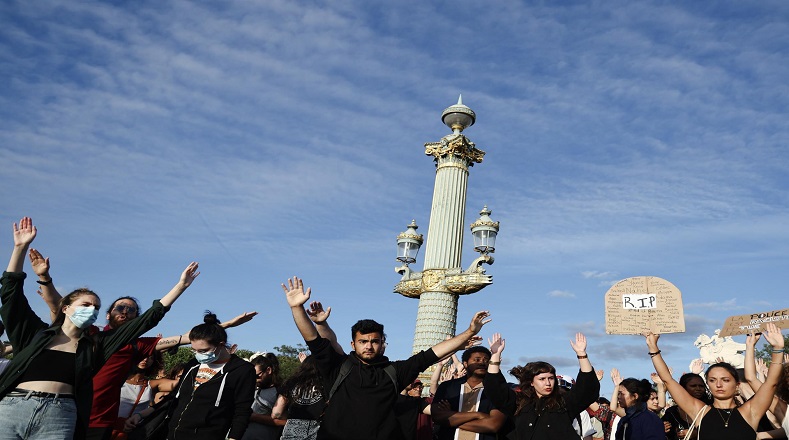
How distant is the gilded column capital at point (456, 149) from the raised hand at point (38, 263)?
17.3 meters

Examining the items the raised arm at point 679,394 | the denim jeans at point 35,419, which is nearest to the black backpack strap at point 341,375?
the denim jeans at point 35,419

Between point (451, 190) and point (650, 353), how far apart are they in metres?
15.4

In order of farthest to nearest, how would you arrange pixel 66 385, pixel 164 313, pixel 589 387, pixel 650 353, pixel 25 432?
pixel 650 353, pixel 589 387, pixel 164 313, pixel 66 385, pixel 25 432

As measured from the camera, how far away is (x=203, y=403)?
5148 millimetres

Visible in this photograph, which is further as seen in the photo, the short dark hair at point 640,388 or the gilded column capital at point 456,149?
the gilded column capital at point 456,149

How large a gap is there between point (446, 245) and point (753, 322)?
45.7 feet

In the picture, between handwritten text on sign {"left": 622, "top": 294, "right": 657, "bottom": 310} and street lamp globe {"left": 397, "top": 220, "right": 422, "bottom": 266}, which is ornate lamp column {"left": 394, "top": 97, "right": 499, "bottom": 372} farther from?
handwritten text on sign {"left": 622, "top": 294, "right": 657, "bottom": 310}

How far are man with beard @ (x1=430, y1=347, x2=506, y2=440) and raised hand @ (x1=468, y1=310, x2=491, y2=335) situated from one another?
2.42 ft

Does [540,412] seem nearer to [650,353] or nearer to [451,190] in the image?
[650,353]

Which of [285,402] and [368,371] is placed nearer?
[368,371]

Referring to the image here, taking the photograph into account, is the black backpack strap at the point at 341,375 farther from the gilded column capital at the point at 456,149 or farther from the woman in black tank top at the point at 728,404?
the gilded column capital at the point at 456,149

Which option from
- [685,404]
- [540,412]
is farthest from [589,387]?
[685,404]

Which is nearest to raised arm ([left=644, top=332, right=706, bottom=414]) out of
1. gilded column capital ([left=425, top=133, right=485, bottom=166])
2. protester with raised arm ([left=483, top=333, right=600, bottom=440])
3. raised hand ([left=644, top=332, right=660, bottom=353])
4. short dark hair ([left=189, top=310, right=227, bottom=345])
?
raised hand ([left=644, top=332, right=660, bottom=353])

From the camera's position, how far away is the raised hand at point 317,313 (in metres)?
4.96
